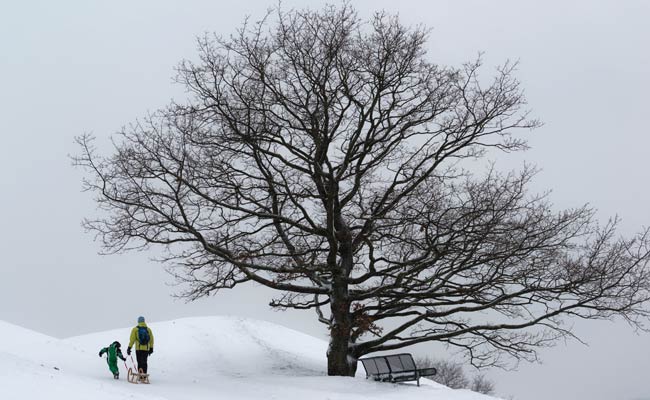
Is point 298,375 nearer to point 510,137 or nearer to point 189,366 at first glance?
point 189,366

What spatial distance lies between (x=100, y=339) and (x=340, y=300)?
9.76 m

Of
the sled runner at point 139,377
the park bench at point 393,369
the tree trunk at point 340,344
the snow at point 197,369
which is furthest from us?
the tree trunk at point 340,344

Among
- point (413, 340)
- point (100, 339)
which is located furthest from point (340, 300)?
point (100, 339)

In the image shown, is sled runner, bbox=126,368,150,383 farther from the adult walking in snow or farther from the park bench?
the park bench

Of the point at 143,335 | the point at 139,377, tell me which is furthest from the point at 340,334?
the point at 139,377

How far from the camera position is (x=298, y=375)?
2197 cm

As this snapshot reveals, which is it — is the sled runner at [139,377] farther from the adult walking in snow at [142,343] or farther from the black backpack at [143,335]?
the black backpack at [143,335]

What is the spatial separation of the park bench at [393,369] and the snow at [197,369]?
44 cm

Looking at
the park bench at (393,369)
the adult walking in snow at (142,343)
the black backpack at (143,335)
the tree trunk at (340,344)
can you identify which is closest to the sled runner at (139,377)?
the adult walking in snow at (142,343)

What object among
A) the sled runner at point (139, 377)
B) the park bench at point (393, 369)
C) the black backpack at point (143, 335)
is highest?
the black backpack at point (143, 335)

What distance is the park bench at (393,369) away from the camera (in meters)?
21.2

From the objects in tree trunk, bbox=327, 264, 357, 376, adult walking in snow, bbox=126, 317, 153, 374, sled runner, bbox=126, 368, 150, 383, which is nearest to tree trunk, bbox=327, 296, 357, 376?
tree trunk, bbox=327, 264, 357, 376

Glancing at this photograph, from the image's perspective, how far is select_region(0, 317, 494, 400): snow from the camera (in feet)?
48.5

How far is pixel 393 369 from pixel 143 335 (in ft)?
22.6
